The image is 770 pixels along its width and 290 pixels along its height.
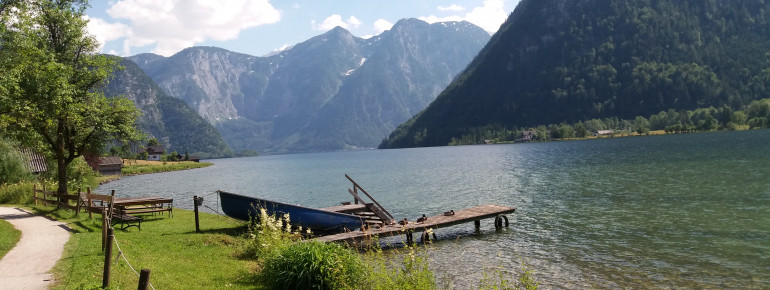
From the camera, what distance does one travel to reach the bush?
45.2 feet

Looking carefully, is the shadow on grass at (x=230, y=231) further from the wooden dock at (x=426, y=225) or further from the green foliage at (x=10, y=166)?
the green foliage at (x=10, y=166)

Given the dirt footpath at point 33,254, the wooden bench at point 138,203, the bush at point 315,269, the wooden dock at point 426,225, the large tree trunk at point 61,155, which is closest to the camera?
the dirt footpath at point 33,254

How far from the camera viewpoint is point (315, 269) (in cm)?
1405

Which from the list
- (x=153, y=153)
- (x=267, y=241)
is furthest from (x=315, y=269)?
(x=153, y=153)

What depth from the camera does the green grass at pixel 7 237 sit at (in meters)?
18.0

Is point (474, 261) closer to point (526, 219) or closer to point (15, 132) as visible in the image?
point (526, 219)

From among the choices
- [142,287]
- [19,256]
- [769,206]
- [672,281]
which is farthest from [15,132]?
[769,206]

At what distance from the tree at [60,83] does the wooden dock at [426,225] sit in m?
17.3

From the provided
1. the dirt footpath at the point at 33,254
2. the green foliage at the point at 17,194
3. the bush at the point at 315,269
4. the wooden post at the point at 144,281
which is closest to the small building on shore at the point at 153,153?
the green foliage at the point at 17,194

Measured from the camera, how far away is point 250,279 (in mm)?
15656

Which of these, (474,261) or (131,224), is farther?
(131,224)

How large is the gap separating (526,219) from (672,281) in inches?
599

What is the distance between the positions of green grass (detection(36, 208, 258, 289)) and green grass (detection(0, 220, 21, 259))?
6.56 ft

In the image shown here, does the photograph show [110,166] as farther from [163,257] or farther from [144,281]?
[144,281]
